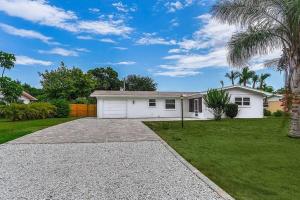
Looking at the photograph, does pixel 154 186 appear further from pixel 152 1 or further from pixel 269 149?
pixel 152 1

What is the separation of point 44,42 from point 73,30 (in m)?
5.23

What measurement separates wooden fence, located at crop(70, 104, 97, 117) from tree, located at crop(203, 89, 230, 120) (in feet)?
47.5

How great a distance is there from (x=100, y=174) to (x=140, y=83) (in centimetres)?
4926

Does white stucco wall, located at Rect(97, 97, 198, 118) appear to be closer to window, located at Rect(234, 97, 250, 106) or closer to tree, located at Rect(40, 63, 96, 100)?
window, located at Rect(234, 97, 250, 106)

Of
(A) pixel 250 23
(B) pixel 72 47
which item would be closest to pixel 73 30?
(B) pixel 72 47

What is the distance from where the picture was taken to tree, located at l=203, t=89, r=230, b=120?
22766 millimetres

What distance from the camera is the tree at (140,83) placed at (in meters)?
54.3

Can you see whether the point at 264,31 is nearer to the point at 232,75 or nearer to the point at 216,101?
the point at 216,101

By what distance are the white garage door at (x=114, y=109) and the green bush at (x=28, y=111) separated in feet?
17.4

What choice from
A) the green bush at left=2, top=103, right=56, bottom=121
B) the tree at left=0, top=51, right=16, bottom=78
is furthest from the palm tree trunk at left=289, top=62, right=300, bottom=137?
the tree at left=0, top=51, right=16, bottom=78

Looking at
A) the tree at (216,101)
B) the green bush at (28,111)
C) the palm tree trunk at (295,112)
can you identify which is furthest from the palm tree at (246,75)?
the palm tree trunk at (295,112)

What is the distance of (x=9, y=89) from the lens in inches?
1101

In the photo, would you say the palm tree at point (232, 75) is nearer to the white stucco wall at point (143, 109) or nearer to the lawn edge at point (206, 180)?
the white stucco wall at point (143, 109)

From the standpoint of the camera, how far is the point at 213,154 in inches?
320
